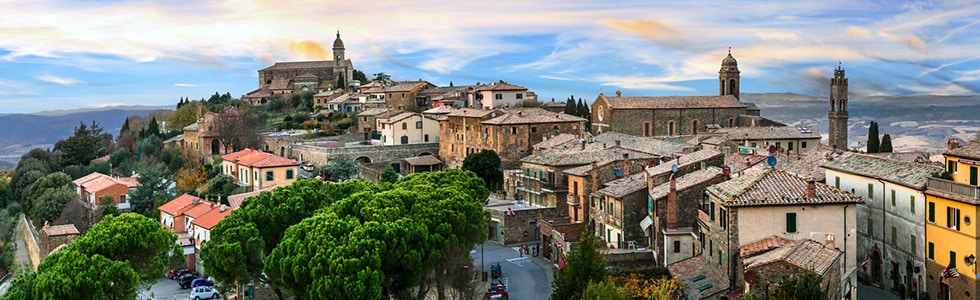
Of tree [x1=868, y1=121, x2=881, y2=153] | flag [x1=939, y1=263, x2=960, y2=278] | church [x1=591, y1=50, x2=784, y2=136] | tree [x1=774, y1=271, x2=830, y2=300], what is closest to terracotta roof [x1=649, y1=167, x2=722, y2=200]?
flag [x1=939, y1=263, x2=960, y2=278]

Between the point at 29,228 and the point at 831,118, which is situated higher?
the point at 831,118

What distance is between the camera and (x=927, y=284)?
99.9 ft

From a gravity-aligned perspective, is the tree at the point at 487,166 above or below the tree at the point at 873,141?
below

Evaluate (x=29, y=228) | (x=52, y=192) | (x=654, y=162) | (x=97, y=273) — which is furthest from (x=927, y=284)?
(x=52, y=192)

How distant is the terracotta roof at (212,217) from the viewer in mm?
47312

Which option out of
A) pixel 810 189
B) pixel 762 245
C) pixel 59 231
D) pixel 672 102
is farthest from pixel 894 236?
pixel 672 102

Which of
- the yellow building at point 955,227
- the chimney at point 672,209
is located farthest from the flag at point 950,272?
the chimney at point 672,209

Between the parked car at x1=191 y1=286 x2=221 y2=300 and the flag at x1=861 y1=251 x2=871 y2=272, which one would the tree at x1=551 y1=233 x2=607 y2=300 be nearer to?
the flag at x1=861 y1=251 x2=871 y2=272

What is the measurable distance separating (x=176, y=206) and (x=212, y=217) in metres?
7.49

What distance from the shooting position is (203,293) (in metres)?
38.2

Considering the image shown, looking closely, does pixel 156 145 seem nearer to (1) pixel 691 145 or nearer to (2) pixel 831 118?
(1) pixel 691 145

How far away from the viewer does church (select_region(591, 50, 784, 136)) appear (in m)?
70.8

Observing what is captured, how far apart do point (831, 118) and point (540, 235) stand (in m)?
38.4

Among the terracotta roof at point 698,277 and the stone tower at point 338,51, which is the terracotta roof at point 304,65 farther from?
the terracotta roof at point 698,277
